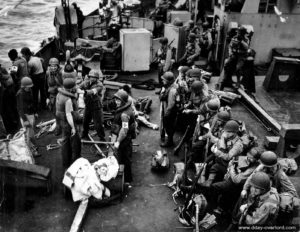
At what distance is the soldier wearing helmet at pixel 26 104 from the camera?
8.00m

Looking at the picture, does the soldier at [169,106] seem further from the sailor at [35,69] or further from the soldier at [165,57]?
the sailor at [35,69]

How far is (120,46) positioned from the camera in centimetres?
1383

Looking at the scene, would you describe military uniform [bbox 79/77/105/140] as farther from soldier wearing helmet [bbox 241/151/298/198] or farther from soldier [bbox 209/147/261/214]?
soldier wearing helmet [bbox 241/151/298/198]

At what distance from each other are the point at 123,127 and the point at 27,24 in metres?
28.7

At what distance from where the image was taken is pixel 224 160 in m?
7.08

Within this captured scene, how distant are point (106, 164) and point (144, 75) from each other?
303 inches

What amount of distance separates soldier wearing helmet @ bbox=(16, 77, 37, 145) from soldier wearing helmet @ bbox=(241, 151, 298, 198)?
5.11 metres

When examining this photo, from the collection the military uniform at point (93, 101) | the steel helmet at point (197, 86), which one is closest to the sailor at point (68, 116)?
the military uniform at point (93, 101)

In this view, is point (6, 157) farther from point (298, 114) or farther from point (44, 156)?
point (298, 114)

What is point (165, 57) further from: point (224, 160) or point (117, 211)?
point (117, 211)

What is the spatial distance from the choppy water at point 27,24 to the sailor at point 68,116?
16.4 meters

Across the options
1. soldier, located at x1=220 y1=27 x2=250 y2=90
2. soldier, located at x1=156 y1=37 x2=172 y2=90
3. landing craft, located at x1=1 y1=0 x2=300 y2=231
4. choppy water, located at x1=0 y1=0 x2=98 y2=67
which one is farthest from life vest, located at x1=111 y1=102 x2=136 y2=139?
choppy water, located at x1=0 y1=0 x2=98 y2=67

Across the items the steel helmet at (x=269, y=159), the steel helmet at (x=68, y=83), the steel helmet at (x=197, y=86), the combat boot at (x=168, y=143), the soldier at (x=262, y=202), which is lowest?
the combat boot at (x=168, y=143)

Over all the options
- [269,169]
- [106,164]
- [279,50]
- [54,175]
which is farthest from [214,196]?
[279,50]
